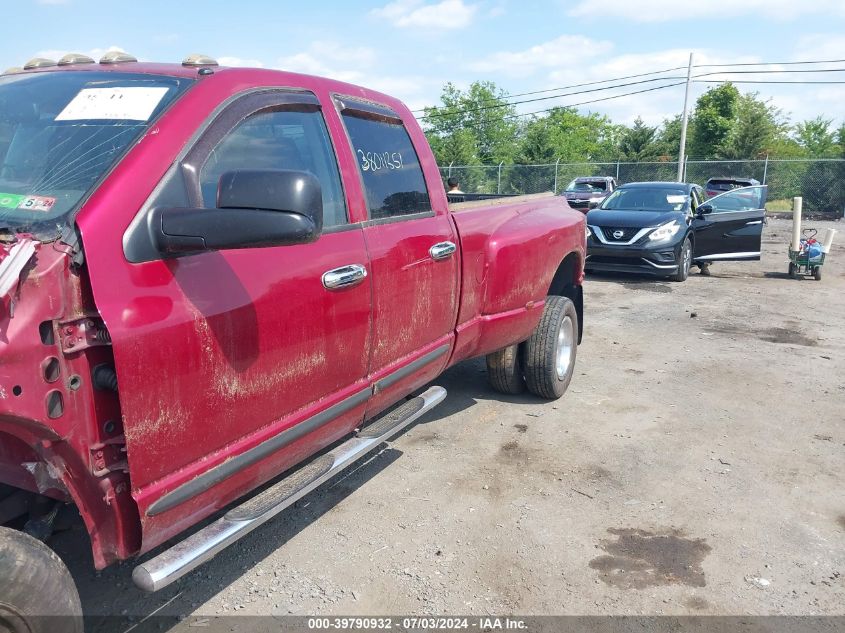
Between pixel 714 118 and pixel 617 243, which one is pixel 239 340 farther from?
pixel 714 118

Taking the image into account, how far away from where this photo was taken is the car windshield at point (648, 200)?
478 inches

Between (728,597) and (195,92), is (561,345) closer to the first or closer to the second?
(728,597)

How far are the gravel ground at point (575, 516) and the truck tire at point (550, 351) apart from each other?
0.16m

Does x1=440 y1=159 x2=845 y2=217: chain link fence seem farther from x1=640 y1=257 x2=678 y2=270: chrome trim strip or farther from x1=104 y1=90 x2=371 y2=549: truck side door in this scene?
x1=104 y1=90 x2=371 y2=549: truck side door

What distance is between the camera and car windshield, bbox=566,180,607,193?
2605cm

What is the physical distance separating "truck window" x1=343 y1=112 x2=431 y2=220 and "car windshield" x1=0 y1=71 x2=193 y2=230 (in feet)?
3.07

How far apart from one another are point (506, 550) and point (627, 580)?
563mm

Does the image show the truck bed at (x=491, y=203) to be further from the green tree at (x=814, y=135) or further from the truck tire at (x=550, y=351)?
the green tree at (x=814, y=135)

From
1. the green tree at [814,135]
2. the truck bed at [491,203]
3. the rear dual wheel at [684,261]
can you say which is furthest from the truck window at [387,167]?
the green tree at [814,135]

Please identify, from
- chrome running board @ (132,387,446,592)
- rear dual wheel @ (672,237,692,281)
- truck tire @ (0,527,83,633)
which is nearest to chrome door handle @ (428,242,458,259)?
chrome running board @ (132,387,446,592)

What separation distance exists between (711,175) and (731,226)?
20.4 m

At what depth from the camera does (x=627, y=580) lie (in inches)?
119

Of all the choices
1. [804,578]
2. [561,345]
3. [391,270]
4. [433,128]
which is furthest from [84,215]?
[433,128]

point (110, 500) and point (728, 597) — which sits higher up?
point (110, 500)
